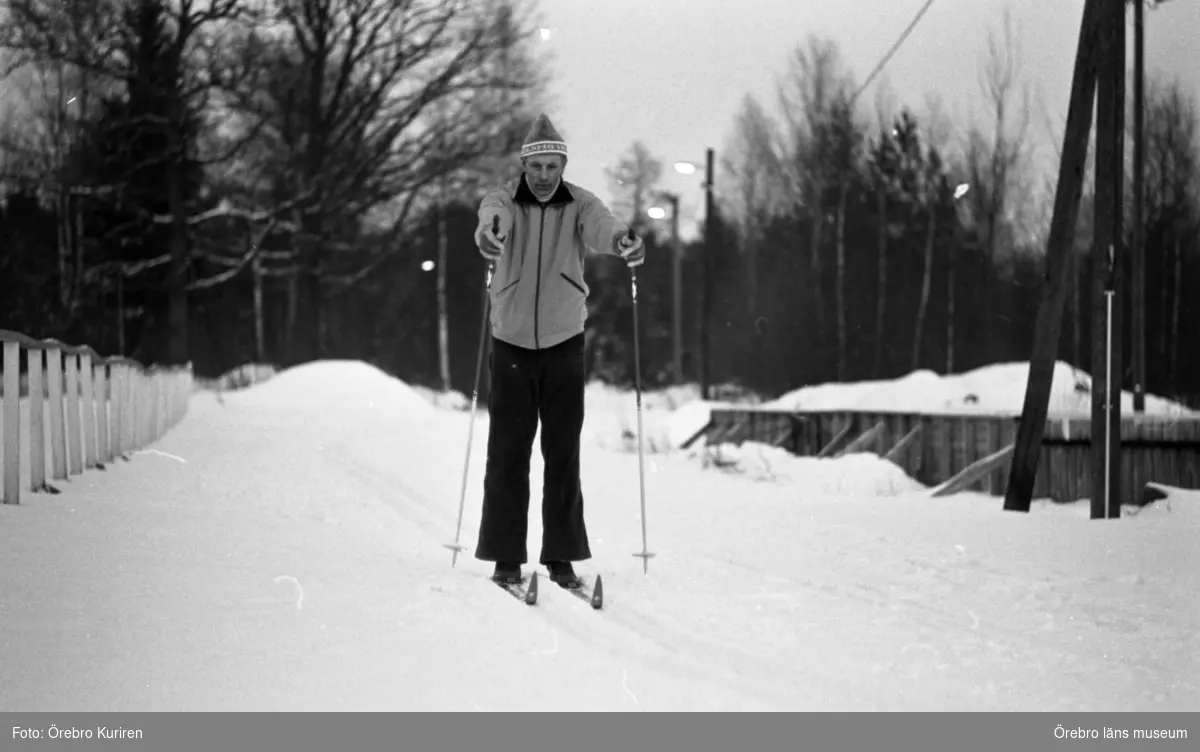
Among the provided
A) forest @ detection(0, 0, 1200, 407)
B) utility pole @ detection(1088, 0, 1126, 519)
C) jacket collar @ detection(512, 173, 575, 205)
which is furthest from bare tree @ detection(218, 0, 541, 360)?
jacket collar @ detection(512, 173, 575, 205)

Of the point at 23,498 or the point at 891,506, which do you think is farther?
the point at 891,506

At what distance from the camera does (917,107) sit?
28859 mm

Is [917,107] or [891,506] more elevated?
[917,107]

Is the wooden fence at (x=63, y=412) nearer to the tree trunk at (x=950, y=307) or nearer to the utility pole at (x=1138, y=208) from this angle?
the utility pole at (x=1138, y=208)

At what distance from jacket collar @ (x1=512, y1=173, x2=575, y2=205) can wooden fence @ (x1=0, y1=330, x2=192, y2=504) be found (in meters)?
2.52

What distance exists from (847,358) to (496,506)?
24776 millimetres

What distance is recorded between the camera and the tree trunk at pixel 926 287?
29.3 metres

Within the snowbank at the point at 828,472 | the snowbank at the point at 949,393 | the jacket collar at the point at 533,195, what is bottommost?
the snowbank at the point at 828,472


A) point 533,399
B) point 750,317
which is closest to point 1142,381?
point 533,399

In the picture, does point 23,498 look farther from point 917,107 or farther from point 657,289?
point 657,289

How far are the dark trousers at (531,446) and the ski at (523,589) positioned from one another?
10 cm

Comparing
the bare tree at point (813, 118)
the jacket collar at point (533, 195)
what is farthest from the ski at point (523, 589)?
the bare tree at point (813, 118)

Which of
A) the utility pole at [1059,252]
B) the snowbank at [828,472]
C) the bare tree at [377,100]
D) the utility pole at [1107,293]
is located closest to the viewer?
the utility pole at [1059,252]

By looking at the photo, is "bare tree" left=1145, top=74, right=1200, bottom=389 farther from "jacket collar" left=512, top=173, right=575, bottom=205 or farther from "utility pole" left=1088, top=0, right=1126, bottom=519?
"jacket collar" left=512, top=173, right=575, bottom=205
